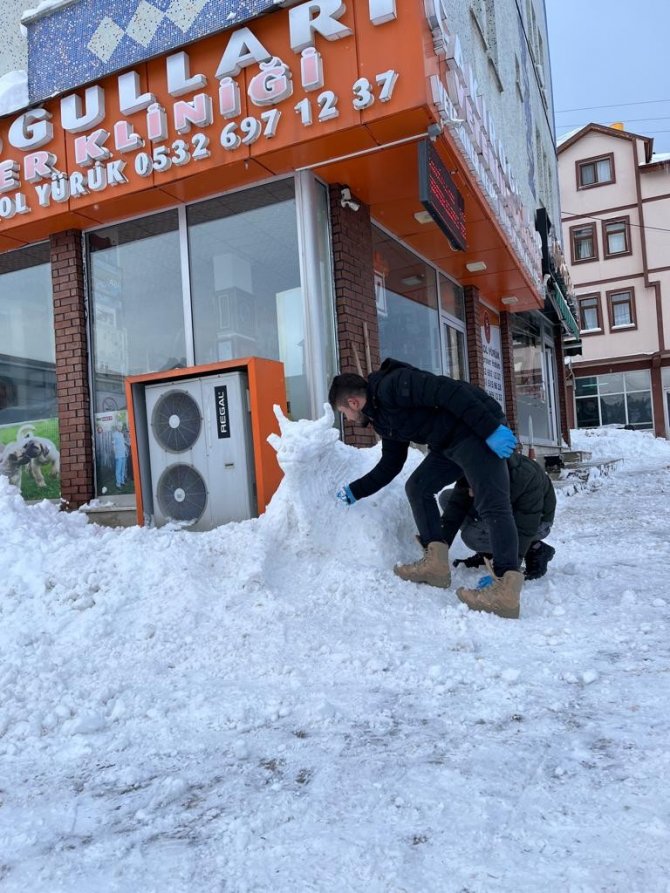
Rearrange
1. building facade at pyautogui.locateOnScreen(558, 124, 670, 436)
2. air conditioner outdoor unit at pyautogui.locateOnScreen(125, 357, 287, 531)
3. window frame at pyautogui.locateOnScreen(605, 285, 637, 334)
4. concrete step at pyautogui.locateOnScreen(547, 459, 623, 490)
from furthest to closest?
window frame at pyautogui.locateOnScreen(605, 285, 637, 334) → building facade at pyautogui.locateOnScreen(558, 124, 670, 436) → concrete step at pyautogui.locateOnScreen(547, 459, 623, 490) → air conditioner outdoor unit at pyautogui.locateOnScreen(125, 357, 287, 531)

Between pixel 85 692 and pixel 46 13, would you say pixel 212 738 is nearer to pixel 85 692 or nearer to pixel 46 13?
pixel 85 692

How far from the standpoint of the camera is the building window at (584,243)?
27.7 m

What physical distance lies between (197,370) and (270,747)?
139 inches

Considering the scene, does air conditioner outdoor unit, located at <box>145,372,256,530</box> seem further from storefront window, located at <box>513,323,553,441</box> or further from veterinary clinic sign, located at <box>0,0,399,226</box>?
storefront window, located at <box>513,323,553,441</box>

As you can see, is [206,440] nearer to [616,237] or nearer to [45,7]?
[45,7]

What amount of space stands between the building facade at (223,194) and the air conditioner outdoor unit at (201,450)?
1.01m

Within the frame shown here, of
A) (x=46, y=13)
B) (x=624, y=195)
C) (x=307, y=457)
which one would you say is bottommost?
(x=307, y=457)

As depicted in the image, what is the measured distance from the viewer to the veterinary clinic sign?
4.94 metres

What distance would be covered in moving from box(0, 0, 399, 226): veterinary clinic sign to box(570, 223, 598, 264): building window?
25.8 m

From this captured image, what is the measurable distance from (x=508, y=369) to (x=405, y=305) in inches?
183

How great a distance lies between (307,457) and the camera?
13.4 feet

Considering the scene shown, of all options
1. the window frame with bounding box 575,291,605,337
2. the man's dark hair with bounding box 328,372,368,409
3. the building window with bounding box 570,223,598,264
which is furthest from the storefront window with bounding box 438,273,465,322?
the building window with bounding box 570,223,598,264

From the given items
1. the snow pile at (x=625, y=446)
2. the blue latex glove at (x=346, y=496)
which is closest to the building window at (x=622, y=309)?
the snow pile at (x=625, y=446)

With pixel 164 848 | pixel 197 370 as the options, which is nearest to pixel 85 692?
pixel 164 848
